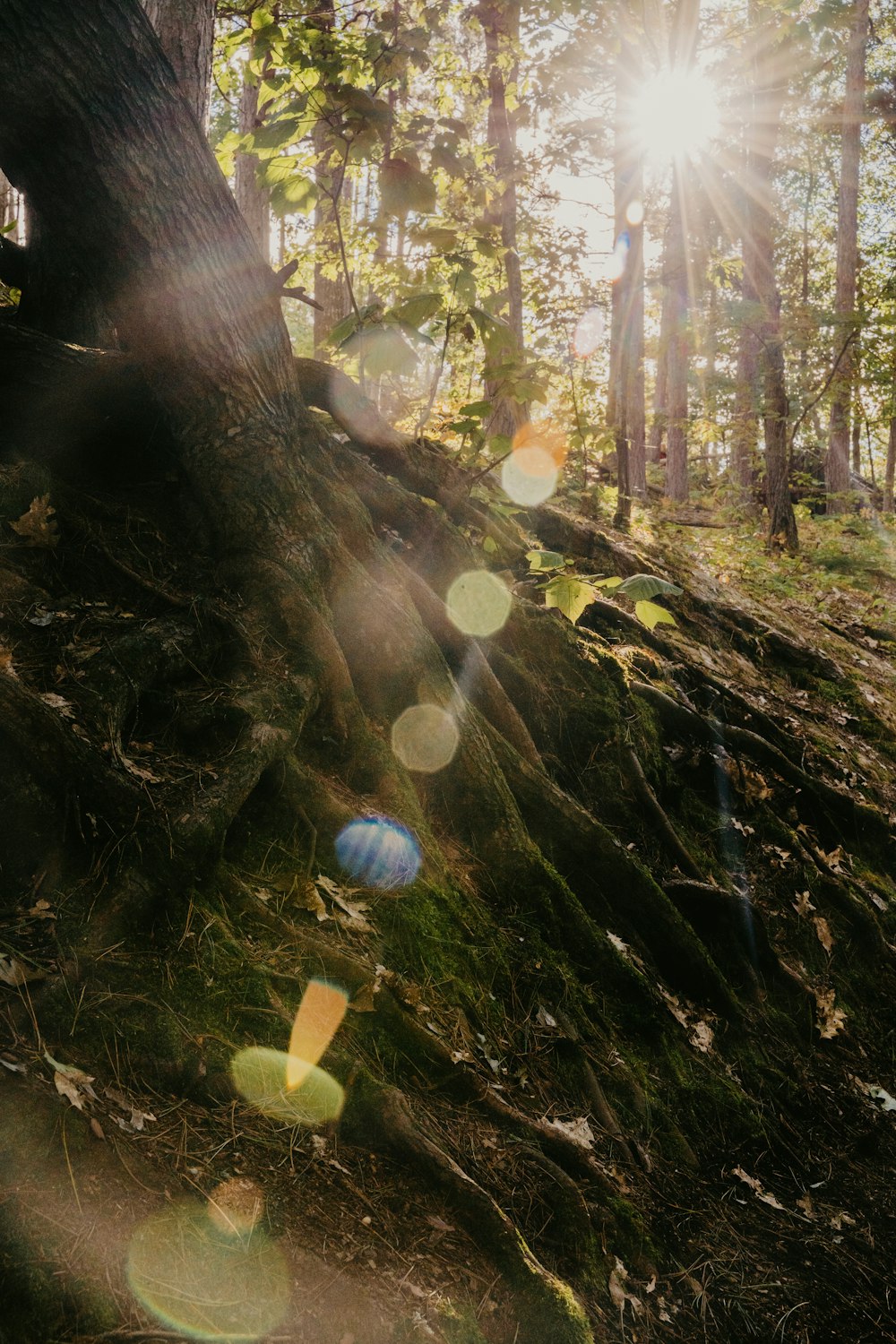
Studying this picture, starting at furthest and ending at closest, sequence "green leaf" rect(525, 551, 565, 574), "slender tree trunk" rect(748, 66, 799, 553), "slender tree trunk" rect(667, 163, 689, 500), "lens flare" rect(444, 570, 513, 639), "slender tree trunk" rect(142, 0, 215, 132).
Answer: "slender tree trunk" rect(667, 163, 689, 500)
"slender tree trunk" rect(748, 66, 799, 553)
"lens flare" rect(444, 570, 513, 639)
"slender tree trunk" rect(142, 0, 215, 132)
"green leaf" rect(525, 551, 565, 574)

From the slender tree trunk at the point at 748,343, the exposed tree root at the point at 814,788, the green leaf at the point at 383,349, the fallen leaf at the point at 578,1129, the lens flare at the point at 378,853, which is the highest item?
the slender tree trunk at the point at 748,343

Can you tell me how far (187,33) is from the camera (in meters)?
4.68

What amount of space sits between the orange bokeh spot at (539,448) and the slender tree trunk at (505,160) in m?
0.41

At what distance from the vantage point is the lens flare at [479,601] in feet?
15.6

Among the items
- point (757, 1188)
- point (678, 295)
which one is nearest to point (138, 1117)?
point (757, 1188)

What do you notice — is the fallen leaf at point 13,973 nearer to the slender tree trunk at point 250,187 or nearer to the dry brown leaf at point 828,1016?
the dry brown leaf at point 828,1016

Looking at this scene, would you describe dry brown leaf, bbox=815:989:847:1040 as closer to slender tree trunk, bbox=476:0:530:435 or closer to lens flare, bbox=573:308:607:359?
slender tree trunk, bbox=476:0:530:435

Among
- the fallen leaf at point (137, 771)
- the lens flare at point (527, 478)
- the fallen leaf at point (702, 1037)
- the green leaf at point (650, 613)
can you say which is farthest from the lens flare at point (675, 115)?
the fallen leaf at point (137, 771)

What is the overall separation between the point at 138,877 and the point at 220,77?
6.43 meters

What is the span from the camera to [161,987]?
2.29 meters

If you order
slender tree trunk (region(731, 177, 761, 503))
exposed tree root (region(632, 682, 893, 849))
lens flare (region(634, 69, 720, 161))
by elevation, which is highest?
lens flare (region(634, 69, 720, 161))

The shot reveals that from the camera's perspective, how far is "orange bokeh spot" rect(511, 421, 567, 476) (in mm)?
7544

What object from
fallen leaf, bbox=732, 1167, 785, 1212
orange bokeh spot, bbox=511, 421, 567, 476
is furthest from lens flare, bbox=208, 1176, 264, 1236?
orange bokeh spot, bbox=511, 421, 567, 476

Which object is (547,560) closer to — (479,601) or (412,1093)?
(479,601)
